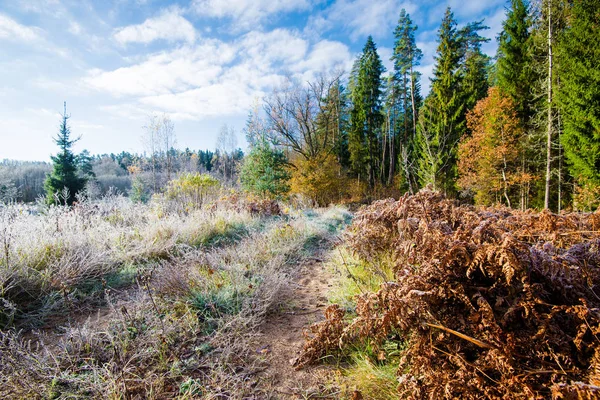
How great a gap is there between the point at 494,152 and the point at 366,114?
36.4ft

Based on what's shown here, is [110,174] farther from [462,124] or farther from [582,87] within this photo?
[582,87]

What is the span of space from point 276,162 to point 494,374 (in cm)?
1323

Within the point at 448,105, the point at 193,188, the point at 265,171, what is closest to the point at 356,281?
the point at 193,188

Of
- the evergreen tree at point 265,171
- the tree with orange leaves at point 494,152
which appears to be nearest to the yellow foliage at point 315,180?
the evergreen tree at point 265,171

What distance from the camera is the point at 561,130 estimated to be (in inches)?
400

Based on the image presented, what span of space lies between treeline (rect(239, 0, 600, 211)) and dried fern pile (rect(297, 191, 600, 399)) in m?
7.31

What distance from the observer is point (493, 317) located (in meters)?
1.22

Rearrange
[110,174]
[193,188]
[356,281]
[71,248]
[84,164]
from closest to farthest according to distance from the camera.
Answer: [356,281] < [71,248] < [193,188] < [84,164] < [110,174]

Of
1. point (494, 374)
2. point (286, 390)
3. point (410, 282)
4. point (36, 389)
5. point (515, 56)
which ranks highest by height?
point (515, 56)

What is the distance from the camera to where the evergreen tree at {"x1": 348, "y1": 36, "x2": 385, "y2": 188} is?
21.5 metres

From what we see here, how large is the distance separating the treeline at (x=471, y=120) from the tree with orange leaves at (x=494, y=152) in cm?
6

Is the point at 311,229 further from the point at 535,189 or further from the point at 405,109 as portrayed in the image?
the point at 405,109

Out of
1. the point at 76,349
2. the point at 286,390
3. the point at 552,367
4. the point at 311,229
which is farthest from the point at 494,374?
the point at 311,229

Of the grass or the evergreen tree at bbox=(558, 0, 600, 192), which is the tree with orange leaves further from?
the grass
